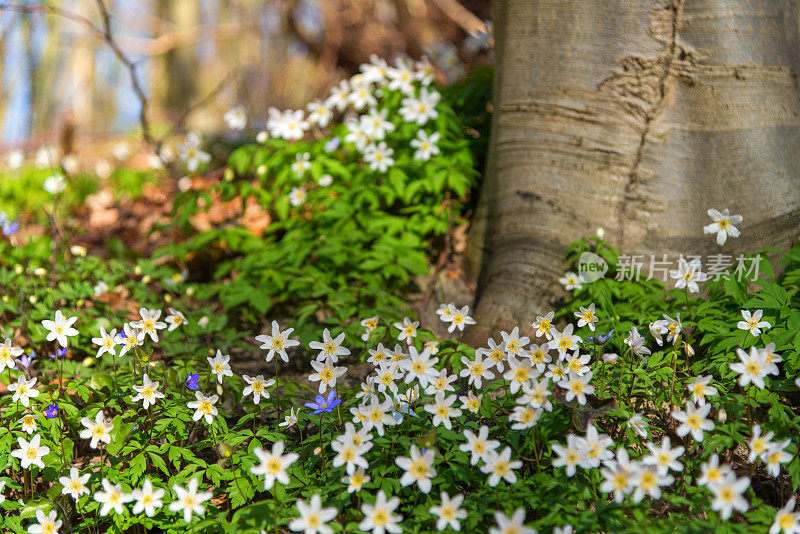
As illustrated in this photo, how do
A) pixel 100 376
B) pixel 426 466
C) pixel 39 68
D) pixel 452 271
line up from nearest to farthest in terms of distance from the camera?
pixel 426 466
pixel 100 376
pixel 452 271
pixel 39 68

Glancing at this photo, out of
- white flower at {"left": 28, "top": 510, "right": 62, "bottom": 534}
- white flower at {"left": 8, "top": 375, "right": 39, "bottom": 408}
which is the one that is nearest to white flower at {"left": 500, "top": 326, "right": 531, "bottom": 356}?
white flower at {"left": 28, "top": 510, "right": 62, "bottom": 534}

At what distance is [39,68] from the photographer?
9273 mm

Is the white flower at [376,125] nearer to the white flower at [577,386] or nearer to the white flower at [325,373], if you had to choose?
the white flower at [325,373]

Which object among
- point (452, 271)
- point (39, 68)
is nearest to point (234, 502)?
point (452, 271)

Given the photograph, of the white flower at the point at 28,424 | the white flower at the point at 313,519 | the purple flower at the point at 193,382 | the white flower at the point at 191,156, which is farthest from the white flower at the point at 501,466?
the white flower at the point at 191,156

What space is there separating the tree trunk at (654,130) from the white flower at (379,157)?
0.90 metres

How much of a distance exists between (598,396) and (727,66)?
165cm

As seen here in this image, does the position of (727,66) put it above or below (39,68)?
below

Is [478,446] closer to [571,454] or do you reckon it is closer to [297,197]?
[571,454]

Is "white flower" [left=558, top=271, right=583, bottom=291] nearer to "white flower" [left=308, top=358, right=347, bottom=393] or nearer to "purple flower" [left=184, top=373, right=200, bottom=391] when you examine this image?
"white flower" [left=308, top=358, right=347, bottom=393]

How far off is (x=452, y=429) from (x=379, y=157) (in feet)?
5.97

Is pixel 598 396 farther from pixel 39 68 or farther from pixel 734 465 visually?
pixel 39 68

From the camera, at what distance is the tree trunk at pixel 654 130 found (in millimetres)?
2531

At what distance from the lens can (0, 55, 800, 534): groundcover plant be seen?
159 cm
